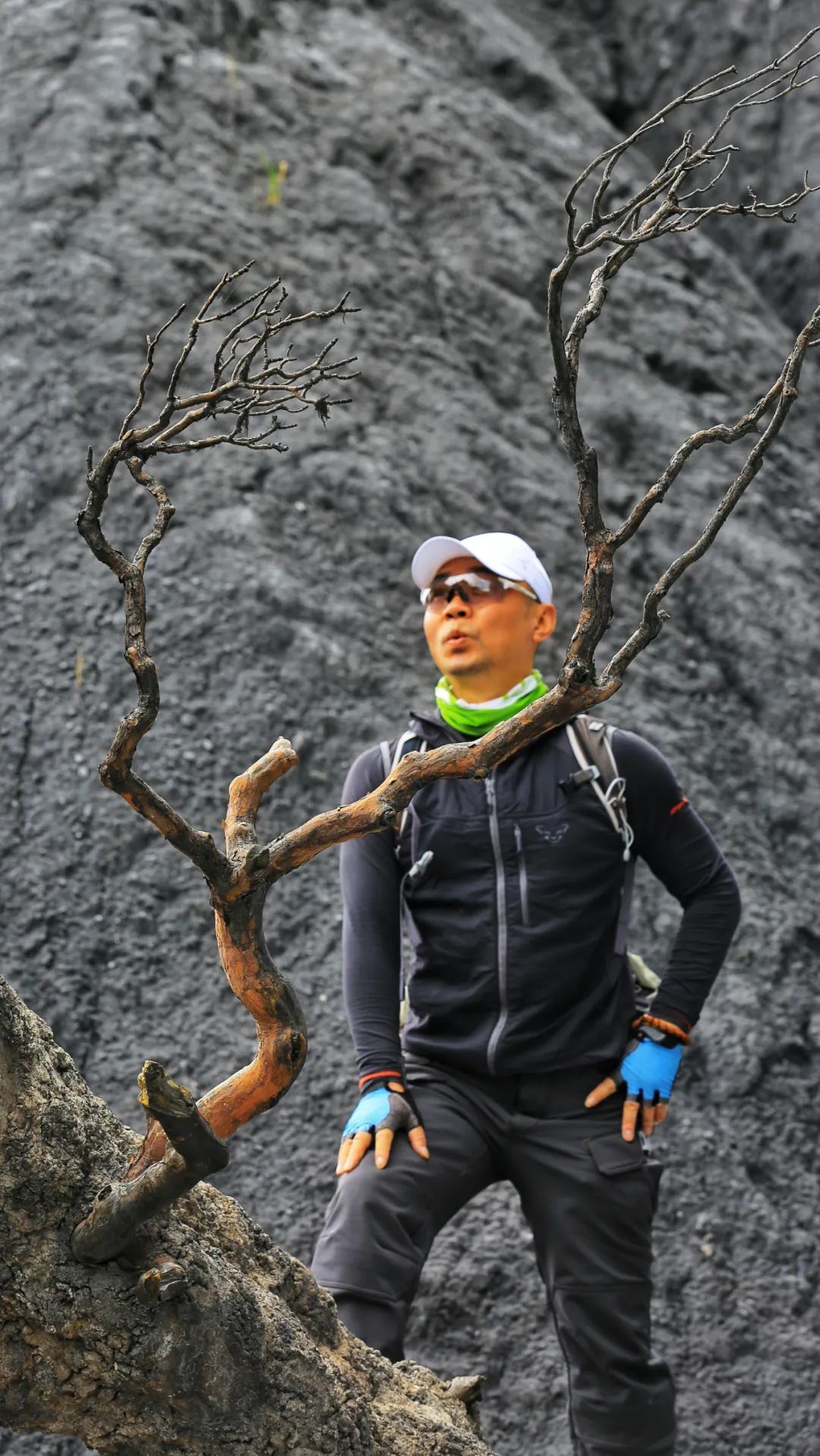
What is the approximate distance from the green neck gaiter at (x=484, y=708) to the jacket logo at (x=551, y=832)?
25 cm

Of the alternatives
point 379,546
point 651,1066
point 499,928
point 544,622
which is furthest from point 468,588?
point 379,546

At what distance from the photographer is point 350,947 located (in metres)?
3.00

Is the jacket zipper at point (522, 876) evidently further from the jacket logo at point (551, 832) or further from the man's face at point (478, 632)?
the man's face at point (478, 632)

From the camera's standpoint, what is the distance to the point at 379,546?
17.7 feet

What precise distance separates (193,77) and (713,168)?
10.4 feet

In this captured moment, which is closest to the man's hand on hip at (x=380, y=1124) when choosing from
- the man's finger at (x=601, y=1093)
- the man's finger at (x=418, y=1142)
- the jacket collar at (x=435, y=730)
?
the man's finger at (x=418, y=1142)

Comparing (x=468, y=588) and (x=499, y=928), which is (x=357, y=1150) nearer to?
(x=499, y=928)

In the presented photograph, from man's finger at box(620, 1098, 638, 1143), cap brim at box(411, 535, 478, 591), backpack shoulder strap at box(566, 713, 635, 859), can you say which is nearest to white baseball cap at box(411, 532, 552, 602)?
cap brim at box(411, 535, 478, 591)

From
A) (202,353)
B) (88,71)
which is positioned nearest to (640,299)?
(202,353)

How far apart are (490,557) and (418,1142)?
1270 millimetres

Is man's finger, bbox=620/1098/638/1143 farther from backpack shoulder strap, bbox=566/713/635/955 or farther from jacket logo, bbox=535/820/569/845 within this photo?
jacket logo, bbox=535/820/569/845

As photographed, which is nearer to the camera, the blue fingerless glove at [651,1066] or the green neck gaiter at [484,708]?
the blue fingerless glove at [651,1066]

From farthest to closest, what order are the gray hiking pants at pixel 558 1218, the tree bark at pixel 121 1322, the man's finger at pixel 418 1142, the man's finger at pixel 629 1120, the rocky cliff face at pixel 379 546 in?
the rocky cliff face at pixel 379 546 < the man's finger at pixel 629 1120 < the man's finger at pixel 418 1142 < the gray hiking pants at pixel 558 1218 < the tree bark at pixel 121 1322

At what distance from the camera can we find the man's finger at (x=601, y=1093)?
2.91 m
